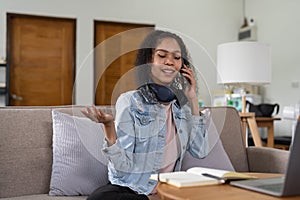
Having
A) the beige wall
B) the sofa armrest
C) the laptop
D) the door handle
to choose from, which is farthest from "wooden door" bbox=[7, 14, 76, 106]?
the laptop

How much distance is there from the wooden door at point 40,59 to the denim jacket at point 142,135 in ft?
12.3

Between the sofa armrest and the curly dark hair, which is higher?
the curly dark hair

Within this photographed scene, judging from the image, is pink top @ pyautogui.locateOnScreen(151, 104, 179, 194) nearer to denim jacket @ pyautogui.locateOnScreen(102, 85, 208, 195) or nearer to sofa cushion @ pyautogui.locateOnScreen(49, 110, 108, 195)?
denim jacket @ pyautogui.locateOnScreen(102, 85, 208, 195)

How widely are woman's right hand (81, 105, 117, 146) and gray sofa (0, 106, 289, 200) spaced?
1.56ft

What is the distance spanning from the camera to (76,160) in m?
1.83

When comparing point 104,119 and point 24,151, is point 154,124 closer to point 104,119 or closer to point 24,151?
point 104,119

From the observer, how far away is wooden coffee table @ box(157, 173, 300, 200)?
3.21 feet

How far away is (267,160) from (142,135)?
821 mm

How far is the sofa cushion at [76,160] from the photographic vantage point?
1.81m

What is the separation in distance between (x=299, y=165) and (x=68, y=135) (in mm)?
1171

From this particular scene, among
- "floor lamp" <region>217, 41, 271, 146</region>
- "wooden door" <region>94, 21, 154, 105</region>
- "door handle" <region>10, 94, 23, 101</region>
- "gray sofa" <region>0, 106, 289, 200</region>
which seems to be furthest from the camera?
"door handle" <region>10, 94, 23, 101</region>

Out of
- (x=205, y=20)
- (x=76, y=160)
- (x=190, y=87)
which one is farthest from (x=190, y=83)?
(x=205, y=20)

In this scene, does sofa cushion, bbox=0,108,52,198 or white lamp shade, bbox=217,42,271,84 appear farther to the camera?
white lamp shade, bbox=217,42,271,84

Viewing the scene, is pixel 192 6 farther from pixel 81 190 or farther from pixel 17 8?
pixel 81 190
